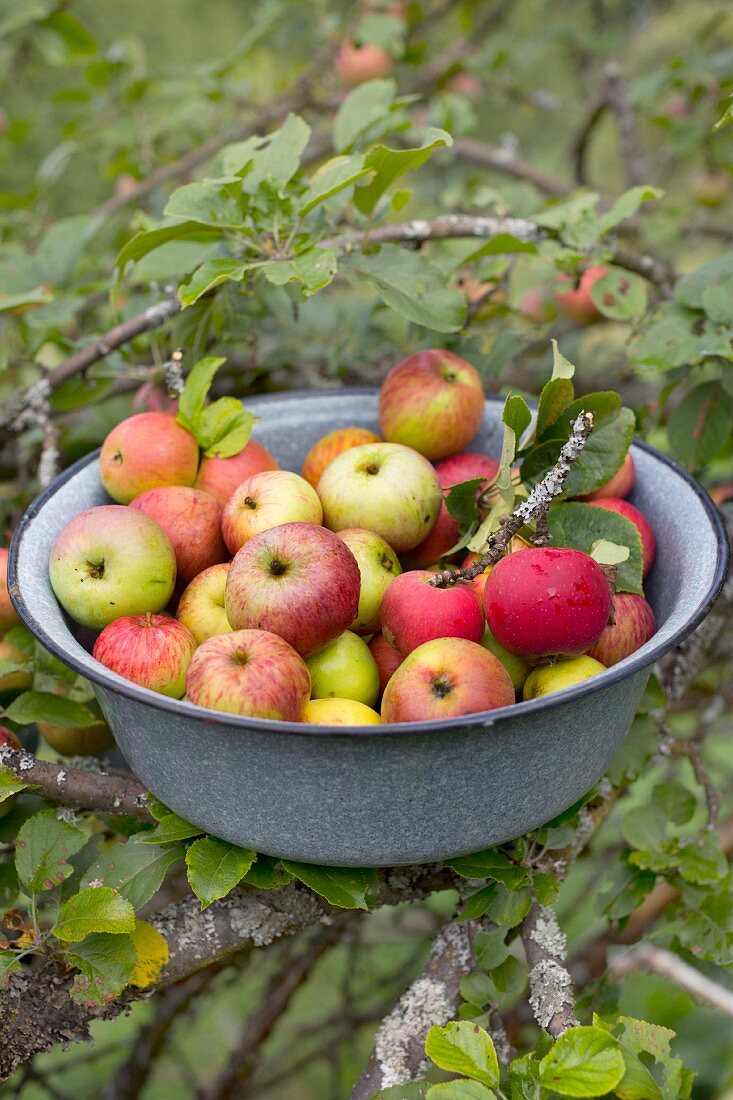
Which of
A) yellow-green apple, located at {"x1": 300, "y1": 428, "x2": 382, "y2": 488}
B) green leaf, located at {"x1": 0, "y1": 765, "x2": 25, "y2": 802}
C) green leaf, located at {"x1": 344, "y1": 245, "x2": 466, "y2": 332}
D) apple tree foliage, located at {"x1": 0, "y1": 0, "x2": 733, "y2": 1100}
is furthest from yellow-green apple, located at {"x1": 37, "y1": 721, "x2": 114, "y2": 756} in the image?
green leaf, located at {"x1": 344, "y1": 245, "x2": 466, "y2": 332}

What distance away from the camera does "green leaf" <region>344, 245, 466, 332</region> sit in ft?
3.66

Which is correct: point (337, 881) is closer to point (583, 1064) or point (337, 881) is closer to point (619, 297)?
point (583, 1064)

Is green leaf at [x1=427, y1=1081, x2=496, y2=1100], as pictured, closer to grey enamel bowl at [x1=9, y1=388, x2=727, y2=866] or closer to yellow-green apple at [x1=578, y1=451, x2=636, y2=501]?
grey enamel bowl at [x1=9, y1=388, x2=727, y2=866]

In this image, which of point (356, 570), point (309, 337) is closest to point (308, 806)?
point (356, 570)

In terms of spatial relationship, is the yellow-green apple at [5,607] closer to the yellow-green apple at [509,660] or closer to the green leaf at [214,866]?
the green leaf at [214,866]

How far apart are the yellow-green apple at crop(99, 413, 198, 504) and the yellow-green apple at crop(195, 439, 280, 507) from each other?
3 centimetres

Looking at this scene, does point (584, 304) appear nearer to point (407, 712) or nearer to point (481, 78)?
point (481, 78)

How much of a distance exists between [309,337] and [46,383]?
0.52m

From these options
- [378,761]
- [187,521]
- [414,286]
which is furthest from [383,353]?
[378,761]

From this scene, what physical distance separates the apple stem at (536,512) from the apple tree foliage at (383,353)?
84 millimetres

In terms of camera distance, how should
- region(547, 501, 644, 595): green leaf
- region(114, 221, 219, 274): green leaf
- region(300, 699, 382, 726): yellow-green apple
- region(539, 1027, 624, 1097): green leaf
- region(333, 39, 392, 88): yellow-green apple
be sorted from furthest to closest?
region(333, 39, 392, 88): yellow-green apple
region(114, 221, 219, 274): green leaf
region(547, 501, 644, 595): green leaf
region(300, 699, 382, 726): yellow-green apple
region(539, 1027, 624, 1097): green leaf

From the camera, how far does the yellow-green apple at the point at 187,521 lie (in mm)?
1022

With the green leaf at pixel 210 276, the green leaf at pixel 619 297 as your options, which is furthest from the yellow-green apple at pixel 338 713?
the green leaf at pixel 619 297

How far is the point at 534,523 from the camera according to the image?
1.00m
